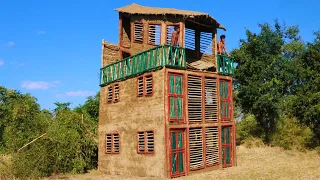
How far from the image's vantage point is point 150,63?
63.7ft

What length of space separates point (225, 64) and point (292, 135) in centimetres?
→ 1583

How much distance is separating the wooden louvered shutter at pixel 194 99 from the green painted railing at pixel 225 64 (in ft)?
8.21

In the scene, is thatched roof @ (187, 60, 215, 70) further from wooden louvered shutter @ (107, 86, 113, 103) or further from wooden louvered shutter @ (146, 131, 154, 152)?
wooden louvered shutter @ (107, 86, 113, 103)

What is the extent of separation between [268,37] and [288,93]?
639 cm

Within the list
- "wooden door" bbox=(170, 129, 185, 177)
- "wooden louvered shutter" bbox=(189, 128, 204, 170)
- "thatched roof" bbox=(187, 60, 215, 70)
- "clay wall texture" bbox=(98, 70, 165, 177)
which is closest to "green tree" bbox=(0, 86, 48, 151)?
"clay wall texture" bbox=(98, 70, 165, 177)

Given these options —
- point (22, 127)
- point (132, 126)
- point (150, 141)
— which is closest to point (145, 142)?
point (150, 141)

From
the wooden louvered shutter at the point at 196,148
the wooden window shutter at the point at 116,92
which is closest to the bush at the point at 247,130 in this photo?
the wooden louvered shutter at the point at 196,148

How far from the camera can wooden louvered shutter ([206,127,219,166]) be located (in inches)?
794

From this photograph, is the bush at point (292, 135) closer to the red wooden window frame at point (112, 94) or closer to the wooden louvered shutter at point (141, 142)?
the wooden louvered shutter at point (141, 142)

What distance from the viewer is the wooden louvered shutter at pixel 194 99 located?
19583 mm

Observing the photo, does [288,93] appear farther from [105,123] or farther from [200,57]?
[105,123]

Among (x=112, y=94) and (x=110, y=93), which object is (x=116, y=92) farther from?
(x=110, y=93)

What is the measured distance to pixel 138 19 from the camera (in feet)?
74.2

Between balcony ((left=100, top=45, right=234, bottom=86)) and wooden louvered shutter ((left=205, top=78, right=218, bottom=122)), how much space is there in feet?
4.22
